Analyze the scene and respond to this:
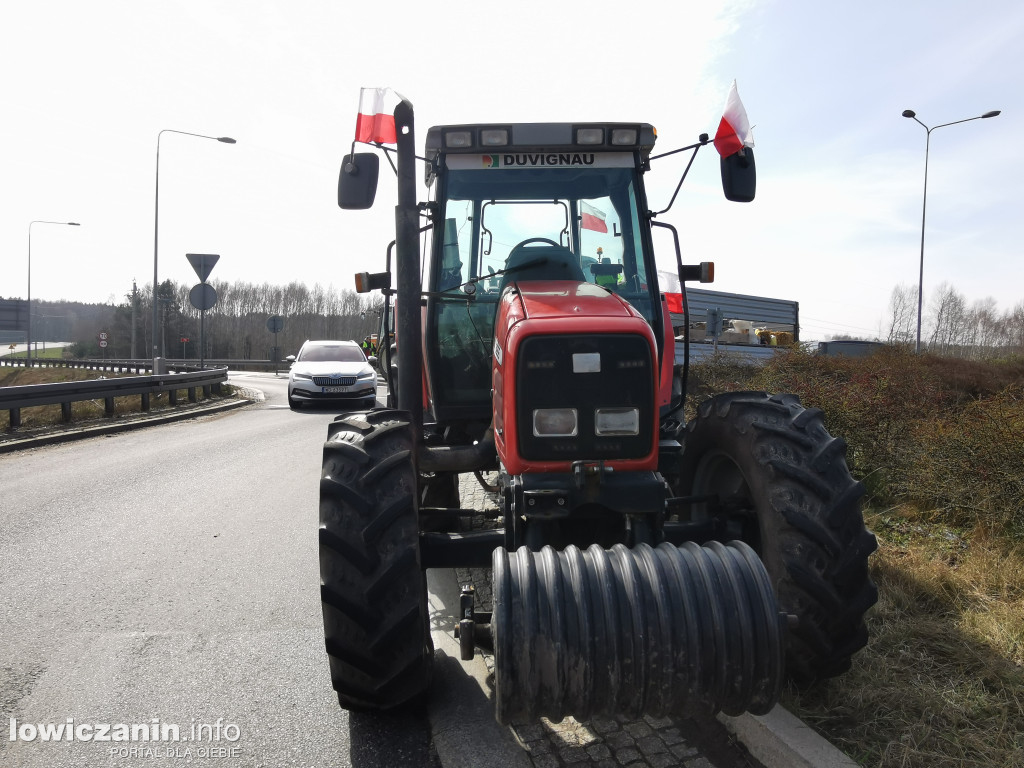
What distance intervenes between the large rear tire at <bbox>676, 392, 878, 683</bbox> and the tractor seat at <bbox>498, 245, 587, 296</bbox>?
122 centimetres

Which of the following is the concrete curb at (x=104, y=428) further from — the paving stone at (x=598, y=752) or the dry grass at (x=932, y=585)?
the dry grass at (x=932, y=585)

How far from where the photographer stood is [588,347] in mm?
3014

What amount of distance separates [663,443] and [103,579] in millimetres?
3759

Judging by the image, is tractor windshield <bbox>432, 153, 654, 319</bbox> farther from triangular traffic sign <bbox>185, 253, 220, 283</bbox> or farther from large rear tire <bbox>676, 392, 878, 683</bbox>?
triangular traffic sign <bbox>185, 253, 220, 283</bbox>

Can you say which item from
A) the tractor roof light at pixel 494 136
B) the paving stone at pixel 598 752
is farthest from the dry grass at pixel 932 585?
the tractor roof light at pixel 494 136

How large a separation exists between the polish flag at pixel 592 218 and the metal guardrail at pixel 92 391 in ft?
33.1

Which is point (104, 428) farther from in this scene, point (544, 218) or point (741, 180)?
point (741, 180)

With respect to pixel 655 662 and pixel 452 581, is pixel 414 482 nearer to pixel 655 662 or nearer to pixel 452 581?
pixel 655 662

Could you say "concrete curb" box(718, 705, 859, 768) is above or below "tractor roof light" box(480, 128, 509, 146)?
below

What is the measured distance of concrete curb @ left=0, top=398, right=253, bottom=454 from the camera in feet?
34.3

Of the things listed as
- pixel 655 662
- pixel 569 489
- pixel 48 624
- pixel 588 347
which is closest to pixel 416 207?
pixel 588 347

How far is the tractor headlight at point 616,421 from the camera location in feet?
9.99

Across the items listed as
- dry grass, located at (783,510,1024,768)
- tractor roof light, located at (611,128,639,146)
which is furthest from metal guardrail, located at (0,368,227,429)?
dry grass, located at (783,510,1024,768)

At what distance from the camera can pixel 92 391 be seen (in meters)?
13.0
